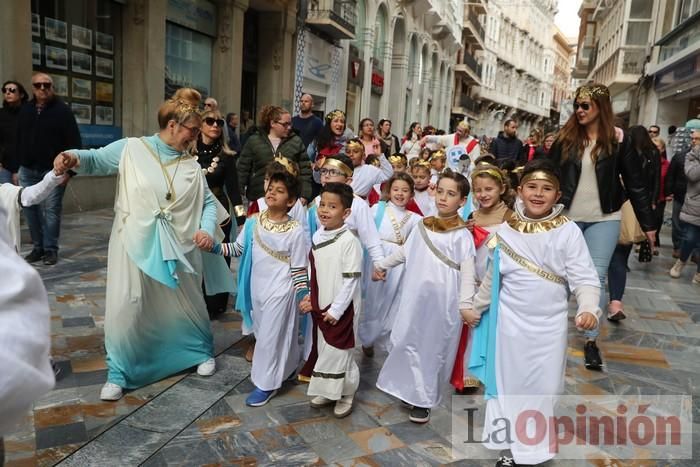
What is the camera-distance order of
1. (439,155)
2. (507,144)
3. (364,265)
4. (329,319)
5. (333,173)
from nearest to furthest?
(329,319) → (333,173) → (364,265) → (439,155) → (507,144)

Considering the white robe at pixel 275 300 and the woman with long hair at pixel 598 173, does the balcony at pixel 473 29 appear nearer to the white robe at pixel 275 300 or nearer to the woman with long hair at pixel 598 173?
the woman with long hair at pixel 598 173

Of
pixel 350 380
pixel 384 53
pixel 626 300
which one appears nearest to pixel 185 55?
pixel 626 300

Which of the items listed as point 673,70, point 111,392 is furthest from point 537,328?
point 673,70

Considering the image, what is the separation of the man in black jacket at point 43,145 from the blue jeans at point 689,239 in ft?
25.1

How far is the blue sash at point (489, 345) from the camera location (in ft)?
10.2

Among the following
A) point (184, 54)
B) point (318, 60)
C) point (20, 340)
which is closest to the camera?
point (20, 340)

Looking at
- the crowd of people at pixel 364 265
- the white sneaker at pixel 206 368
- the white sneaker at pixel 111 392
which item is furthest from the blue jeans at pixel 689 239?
the white sneaker at pixel 111 392

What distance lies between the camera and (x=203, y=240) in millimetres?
3635

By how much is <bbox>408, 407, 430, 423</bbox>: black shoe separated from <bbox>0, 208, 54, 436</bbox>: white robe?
2.84m

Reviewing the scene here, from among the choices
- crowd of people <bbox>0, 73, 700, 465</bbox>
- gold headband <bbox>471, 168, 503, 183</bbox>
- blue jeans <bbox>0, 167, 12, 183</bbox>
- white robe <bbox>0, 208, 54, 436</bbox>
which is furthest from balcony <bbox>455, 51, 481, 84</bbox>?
white robe <bbox>0, 208, 54, 436</bbox>

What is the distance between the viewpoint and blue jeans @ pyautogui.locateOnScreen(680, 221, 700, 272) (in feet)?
25.7

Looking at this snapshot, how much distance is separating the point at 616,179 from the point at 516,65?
64.6 metres

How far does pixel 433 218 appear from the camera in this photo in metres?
3.67

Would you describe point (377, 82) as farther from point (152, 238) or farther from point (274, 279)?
point (152, 238)
